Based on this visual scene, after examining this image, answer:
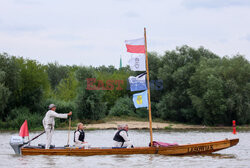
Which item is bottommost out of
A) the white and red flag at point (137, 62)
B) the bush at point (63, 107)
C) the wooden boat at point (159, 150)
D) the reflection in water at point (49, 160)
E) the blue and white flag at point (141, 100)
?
the reflection in water at point (49, 160)

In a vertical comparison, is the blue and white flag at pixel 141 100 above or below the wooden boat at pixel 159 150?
above

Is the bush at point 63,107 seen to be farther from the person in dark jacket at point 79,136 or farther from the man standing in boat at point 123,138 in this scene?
the man standing in boat at point 123,138

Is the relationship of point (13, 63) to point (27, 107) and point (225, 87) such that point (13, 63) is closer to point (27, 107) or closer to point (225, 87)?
point (27, 107)

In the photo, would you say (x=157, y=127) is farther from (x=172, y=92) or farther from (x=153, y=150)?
(x=153, y=150)

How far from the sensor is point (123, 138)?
20.8 metres

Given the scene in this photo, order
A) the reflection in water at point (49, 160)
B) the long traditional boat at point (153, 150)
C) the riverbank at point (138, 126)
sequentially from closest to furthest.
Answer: the reflection in water at point (49, 160) < the long traditional boat at point (153, 150) < the riverbank at point (138, 126)

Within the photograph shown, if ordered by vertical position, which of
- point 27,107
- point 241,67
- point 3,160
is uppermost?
point 241,67

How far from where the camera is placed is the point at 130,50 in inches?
805

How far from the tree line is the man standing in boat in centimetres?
3059

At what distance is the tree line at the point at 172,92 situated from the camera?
52219 mm

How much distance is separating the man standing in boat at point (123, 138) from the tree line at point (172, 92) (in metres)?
30.6

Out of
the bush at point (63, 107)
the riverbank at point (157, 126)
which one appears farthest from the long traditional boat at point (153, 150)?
the bush at point (63, 107)

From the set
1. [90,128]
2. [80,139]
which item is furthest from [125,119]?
[80,139]

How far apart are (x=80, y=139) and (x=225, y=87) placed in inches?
1460
